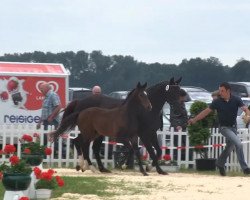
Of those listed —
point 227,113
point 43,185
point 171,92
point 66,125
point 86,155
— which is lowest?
point 43,185

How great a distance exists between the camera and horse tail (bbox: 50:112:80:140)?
778 inches

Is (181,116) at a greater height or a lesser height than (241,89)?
lesser

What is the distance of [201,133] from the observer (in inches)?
837

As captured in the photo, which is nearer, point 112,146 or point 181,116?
point 181,116

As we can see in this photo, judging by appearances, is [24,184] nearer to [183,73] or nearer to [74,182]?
[74,182]

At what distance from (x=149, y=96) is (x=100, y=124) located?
1229 mm

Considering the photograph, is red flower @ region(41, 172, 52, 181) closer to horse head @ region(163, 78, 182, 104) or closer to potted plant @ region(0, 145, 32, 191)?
potted plant @ region(0, 145, 32, 191)

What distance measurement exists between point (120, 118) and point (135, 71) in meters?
52.9

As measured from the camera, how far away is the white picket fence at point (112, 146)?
21.5 m

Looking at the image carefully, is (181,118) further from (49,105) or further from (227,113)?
(49,105)

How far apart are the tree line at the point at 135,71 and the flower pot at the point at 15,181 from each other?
53.8m

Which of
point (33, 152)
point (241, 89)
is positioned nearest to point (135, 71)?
point (241, 89)

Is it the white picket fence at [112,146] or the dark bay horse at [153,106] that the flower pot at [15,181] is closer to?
the dark bay horse at [153,106]

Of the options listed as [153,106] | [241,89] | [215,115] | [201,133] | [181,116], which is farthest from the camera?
[241,89]
